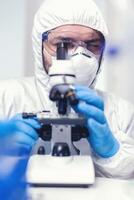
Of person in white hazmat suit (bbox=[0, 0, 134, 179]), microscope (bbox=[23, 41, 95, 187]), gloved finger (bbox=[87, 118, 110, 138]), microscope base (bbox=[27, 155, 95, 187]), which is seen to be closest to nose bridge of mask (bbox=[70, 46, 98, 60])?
person in white hazmat suit (bbox=[0, 0, 134, 179])

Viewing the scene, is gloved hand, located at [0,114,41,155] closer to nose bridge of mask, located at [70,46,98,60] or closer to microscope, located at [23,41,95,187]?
microscope, located at [23,41,95,187]

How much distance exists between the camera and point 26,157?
0.93 metres

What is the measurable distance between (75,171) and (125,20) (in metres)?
0.41

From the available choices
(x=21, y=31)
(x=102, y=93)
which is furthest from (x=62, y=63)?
(x=21, y=31)

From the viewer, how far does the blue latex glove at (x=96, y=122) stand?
96 cm

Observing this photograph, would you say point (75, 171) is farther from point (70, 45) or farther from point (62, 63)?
point (70, 45)

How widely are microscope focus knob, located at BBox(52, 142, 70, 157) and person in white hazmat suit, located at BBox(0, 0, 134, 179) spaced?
0.34 ft

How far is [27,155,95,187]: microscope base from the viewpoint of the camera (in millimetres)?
850

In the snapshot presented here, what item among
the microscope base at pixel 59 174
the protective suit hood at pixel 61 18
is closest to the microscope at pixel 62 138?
the microscope base at pixel 59 174

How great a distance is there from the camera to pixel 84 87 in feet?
3.27

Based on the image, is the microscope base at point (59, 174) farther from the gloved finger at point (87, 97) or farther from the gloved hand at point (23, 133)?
A: the gloved finger at point (87, 97)

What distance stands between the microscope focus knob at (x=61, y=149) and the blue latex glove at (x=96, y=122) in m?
0.10

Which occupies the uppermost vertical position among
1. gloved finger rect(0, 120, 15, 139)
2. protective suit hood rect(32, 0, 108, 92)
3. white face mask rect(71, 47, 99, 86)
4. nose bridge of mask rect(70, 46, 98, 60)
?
protective suit hood rect(32, 0, 108, 92)

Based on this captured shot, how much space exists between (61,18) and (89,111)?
0.42m
